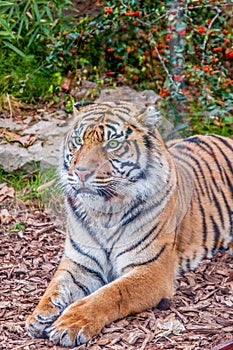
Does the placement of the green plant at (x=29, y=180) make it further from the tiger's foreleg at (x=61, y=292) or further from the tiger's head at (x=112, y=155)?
the tiger's head at (x=112, y=155)

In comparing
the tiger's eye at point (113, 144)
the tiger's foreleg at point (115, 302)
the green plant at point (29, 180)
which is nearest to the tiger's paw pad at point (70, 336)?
the tiger's foreleg at point (115, 302)

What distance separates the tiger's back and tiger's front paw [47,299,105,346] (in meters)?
0.65

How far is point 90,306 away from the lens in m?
2.45

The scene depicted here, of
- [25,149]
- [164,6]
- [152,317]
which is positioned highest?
[164,6]

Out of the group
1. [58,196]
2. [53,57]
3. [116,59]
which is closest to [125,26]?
[116,59]

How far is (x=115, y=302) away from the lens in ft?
8.23

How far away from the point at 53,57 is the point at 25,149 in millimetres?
603

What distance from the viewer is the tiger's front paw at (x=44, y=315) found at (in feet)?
8.00

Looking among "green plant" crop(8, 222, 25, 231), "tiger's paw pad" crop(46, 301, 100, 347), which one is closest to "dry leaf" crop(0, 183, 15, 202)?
"green plant" crop(8, 222, 25, 231)

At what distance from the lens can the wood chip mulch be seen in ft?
7.72

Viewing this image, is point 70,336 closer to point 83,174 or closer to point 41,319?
point 41,319

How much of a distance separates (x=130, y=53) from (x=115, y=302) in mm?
2263

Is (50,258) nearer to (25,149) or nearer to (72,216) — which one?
(72,216)

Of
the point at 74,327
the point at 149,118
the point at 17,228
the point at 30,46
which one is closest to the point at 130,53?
the point at 30,46
